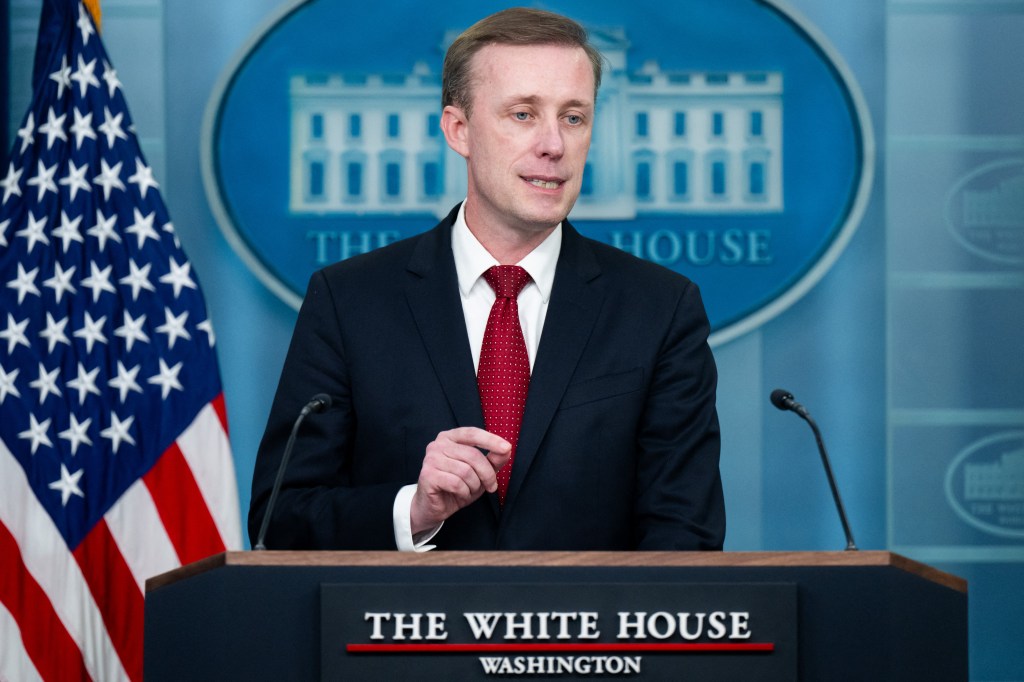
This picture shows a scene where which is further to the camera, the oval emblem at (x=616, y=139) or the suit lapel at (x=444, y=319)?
the oval emblem at (x=616, y=139)

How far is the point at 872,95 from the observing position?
13.0 ft

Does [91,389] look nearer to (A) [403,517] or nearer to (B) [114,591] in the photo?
(B) [114,591]

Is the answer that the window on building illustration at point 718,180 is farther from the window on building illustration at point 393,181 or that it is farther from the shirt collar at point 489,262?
the shirt collar at point 489,262

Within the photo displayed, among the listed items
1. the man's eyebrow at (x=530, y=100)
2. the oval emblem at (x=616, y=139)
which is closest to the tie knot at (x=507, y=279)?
the man's eyebrow at (x=530, y=100)

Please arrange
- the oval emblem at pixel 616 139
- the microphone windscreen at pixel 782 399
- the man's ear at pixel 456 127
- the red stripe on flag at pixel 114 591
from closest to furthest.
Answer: the microphone windscreen at pixel 782 399, the man's ear at pixel 456 127, the red stripe on flag at pixel 114 591, the oval emblem at pixel 616 139

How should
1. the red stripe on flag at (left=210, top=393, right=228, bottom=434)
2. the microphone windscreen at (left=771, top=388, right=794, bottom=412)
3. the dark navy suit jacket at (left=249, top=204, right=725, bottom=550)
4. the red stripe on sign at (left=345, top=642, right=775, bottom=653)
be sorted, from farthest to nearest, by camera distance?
the red stripe on flag at (left=210, top=393, right=228, bottom=434) < the dark navy suit jacket at (left=249, top=204, right=725, bottom=550) < the microphone windscreen at (left=771, top=388, right=794, bottom=412) < the red stripe on sign at (left=345, top=642, right=775, bottom=653)

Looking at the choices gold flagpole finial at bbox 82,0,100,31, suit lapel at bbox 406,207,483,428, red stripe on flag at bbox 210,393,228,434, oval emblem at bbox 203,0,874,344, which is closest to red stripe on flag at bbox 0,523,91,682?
red stripe on flag at bbox 210,393,228,434

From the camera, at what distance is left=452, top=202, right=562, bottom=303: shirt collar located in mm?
2346

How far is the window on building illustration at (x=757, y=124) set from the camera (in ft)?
12.9

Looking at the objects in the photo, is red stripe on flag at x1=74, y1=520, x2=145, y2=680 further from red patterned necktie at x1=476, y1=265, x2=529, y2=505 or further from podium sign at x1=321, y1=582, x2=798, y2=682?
podium sign at x1=321, y1=582, x2=798, y2=682

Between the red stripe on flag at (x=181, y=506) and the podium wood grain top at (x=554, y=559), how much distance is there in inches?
75.8

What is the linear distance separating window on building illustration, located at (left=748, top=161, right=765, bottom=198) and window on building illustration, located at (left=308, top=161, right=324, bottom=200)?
133 centimetres

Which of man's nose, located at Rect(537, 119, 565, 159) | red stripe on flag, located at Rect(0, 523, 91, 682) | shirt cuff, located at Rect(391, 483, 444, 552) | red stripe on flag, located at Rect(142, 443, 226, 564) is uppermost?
man's nose, located at Rect(537, 119, 565, 159)

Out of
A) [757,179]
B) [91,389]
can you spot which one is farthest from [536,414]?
[757,179]
